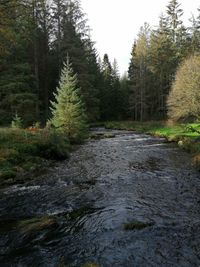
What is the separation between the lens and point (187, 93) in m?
34.9

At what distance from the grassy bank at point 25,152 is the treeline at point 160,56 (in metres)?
34.0

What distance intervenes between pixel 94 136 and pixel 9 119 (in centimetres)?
961

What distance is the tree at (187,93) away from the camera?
34.6 meters

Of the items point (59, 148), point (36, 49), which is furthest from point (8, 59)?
point (59, 148)

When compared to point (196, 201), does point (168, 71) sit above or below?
above

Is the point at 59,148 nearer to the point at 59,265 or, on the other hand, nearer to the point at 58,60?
the point at 59,265

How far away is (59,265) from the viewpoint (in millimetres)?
6656

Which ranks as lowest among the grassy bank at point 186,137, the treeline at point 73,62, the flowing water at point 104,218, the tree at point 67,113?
the flowing water at point 104,218

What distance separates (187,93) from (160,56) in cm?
2125

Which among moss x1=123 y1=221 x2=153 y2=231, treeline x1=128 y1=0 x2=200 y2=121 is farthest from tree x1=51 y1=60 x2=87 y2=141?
treeline x1=128 y1=0 x2=200 y2=121

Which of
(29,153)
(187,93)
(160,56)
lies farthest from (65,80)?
(160,56)

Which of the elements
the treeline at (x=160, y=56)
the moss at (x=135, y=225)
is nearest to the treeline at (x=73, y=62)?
the treeline at (x=160, y=56)

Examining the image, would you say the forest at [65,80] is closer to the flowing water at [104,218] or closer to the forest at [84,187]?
the forest at [84,187]

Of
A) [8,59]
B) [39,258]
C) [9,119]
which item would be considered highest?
[8,59]
